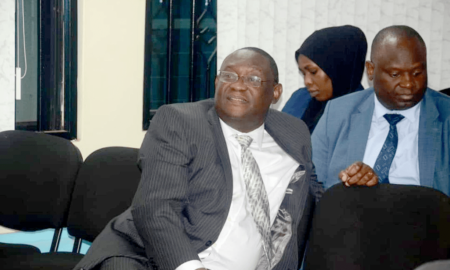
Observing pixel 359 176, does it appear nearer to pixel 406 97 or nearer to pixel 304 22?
pixel 406 97

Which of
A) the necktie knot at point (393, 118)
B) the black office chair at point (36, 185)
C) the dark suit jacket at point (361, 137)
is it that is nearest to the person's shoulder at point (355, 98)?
the dark suit jacket at point (361, 137)

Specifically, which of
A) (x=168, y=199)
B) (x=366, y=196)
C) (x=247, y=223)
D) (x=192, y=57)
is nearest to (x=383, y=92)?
(x=366, y=196)

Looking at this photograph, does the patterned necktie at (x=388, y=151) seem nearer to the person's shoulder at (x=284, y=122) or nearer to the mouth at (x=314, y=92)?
the person's shoulder at (x=284, y=122)

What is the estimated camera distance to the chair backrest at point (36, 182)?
240 centimetres

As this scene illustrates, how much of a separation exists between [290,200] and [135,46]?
2.03 metres

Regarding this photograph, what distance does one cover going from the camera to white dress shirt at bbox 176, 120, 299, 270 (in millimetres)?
1751

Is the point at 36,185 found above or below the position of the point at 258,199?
below

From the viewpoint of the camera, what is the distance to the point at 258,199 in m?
1.80

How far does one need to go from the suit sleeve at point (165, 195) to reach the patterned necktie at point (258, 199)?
8.9 inches

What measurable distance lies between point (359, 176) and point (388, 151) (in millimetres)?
453

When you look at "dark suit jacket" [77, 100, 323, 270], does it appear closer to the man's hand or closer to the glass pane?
the man's hand

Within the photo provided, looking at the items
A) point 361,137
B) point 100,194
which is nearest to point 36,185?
point 100,194

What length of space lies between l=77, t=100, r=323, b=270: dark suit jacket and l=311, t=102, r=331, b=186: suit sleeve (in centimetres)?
23

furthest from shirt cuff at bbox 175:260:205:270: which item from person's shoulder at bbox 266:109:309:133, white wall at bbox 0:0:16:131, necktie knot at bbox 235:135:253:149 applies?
white wall at bbox 0:0:16:131
